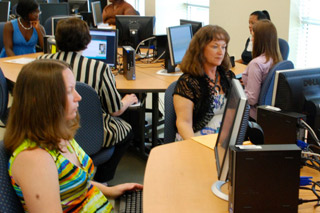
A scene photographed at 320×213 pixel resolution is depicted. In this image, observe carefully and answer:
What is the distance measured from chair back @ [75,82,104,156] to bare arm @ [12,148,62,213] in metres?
0.97

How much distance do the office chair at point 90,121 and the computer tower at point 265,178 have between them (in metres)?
1.20

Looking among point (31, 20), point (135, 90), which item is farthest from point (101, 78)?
point (31, 20)

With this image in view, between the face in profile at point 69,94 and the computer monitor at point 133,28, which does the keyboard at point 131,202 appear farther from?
the computer monitor at point 133,28

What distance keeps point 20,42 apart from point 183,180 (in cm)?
392

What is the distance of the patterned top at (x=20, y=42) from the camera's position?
199 inches

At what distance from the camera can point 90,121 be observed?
2.49m

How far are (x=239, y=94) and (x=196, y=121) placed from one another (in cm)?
117

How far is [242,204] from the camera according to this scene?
136cm

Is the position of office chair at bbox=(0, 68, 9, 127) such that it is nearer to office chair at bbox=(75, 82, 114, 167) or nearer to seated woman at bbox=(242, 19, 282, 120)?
office chair at bbox=(75, 82, 114, 167)

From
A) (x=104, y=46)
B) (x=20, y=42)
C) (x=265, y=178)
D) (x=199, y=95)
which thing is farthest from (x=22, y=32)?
(x=265, y=178)

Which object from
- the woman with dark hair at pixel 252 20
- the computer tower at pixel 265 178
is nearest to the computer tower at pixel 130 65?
the woman with dark hair at pixel 252 20

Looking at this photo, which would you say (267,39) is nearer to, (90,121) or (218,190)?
(90,121)

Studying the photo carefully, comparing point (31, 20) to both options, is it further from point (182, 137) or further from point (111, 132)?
point (182, 137)

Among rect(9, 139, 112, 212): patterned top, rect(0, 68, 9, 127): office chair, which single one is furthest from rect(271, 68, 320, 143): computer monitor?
rect(0, 68, 9, 127): office chair
